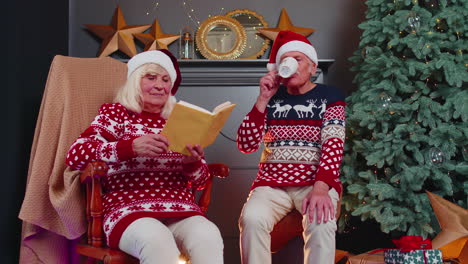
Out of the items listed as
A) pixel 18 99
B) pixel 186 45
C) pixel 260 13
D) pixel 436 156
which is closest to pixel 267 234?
pixel 436 156

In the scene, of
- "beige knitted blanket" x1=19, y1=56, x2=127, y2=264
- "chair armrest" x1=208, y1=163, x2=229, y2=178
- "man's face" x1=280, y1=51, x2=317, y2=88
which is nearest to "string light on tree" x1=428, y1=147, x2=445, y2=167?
"man's face" x1=280, y1=51, x2=317, y2=88

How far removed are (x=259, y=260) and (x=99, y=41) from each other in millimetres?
1967

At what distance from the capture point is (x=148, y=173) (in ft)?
6.64

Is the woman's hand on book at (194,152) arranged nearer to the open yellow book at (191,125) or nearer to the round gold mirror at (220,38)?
the open yellow book at (191,125)

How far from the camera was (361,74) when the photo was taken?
111 inches

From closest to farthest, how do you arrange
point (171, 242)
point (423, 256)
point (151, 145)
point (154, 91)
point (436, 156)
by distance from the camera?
point (171, 242) → point (151, 145) → point (154, 91) → point (423, 256) → point (436, 156)

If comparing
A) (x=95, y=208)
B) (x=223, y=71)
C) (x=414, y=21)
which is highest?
(x=414, y=21)

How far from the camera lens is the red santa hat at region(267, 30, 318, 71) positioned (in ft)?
7.52

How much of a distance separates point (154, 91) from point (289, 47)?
2.01ft

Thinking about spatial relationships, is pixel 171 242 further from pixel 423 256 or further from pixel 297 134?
pixel 423 256

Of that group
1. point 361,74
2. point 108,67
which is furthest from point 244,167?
point 108,67

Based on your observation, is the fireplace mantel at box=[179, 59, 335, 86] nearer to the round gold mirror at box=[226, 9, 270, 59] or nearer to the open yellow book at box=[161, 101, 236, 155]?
the round gold mirror at box=[226, 9, 270, 59]

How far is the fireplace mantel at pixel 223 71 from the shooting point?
3.10 metres

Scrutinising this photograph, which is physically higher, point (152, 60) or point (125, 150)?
point (152, 60)
